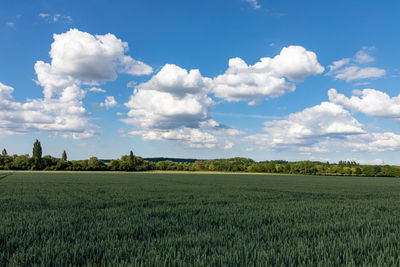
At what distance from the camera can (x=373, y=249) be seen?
6.10 metres

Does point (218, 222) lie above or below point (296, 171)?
above

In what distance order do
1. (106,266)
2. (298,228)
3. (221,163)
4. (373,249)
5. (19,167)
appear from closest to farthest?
(106,266) → (373,249) → (298,228) → (19,167) → (221,163)

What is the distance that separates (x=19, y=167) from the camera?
13925 cm

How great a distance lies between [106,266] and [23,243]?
319cm

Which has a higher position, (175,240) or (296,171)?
(175,240)

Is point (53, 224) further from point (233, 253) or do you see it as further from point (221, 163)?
point (221, 163)

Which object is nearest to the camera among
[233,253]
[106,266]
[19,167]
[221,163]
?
[106,266]

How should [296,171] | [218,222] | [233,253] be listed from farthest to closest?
[296,171] → [218,222] → [233,253]

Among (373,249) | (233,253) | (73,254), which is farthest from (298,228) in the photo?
(73,254)

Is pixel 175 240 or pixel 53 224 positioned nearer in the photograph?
pixel 175 240

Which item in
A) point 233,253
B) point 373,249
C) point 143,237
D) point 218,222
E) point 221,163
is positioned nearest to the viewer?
point 233,253

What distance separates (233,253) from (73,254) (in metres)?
3.45

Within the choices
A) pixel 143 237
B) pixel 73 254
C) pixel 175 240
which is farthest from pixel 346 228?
pixel 73 254

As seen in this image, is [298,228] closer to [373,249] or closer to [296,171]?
[373,249]
